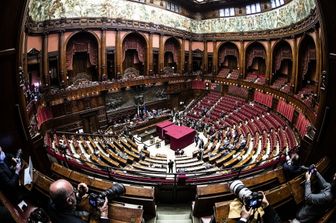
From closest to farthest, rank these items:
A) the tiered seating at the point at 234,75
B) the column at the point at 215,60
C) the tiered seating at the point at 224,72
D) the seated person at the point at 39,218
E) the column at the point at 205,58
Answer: the seated person at the point at 39,218 < the tiered seating at the point at 234,75 < the tiered seating at the point at 224,72 < the column at the point at 215,60 < the column at the point at 205,58

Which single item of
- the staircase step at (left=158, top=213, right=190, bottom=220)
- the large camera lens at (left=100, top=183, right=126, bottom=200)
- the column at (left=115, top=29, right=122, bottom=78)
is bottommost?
the staircase step at (left=158, top=213, right=190, bottom=220)

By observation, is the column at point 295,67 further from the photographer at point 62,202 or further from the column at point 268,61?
the photographer at point 62,202

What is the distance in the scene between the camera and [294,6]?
39.1 feet

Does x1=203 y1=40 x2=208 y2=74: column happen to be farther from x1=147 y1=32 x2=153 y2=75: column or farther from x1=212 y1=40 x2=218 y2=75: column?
x1=147 y1=32 x2=153 y2=75: column

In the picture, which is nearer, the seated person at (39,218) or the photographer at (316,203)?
the seated person at (39,218)

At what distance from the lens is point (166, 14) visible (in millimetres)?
17672

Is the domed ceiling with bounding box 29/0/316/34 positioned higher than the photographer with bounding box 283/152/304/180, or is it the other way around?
the domed ceiling with bounding box 29/0/316/34

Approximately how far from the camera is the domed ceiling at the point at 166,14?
11.1m

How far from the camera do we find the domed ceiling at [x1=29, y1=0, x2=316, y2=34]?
11125mm

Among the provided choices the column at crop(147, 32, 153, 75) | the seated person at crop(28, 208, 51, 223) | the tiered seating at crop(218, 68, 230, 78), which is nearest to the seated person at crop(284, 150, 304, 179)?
the seated person at crop(28, 208, 51, 223)

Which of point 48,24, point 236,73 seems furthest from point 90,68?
point 236,73

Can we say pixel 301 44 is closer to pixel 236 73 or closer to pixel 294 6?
pixel 294 6

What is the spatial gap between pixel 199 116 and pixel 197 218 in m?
12.6

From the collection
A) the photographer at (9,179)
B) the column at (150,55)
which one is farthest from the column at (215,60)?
the photographer at (9,179)
